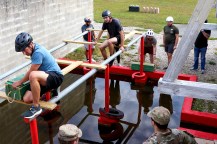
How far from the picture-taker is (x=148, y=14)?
22.8 metres

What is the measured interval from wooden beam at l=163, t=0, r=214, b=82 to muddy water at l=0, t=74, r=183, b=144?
341 centimetres

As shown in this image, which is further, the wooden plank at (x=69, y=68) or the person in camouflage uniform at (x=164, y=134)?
the wooden plank at (x=69, y=68)

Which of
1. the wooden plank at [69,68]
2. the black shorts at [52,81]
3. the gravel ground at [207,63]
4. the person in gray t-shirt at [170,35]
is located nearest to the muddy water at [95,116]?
the gravel ground at [207,63]

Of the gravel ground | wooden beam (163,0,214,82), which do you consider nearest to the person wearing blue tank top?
wooden beam (163,0,214,82)

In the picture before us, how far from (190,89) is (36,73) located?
245 cm

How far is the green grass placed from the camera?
19.1 m

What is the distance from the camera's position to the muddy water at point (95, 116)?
6.93 m

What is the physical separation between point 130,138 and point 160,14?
17156mm

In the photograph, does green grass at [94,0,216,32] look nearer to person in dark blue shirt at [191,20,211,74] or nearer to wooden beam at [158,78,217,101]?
person in dark blue shirt at [191,20,211,74]

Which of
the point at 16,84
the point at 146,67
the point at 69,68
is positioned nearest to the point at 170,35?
the point at 146,67

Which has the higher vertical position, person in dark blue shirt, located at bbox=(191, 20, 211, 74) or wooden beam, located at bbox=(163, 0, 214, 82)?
wooden beam, located at bbox=(163, 0, 214, 82)

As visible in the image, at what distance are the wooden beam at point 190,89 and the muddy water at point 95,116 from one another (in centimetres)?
318

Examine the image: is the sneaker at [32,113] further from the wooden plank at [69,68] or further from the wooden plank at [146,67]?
the wooden plank at [146,67]

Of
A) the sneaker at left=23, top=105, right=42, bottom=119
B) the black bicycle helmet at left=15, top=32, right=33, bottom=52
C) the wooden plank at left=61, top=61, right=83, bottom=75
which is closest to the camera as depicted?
the sneaker at left=23, top=105, right=42, bottom=119
